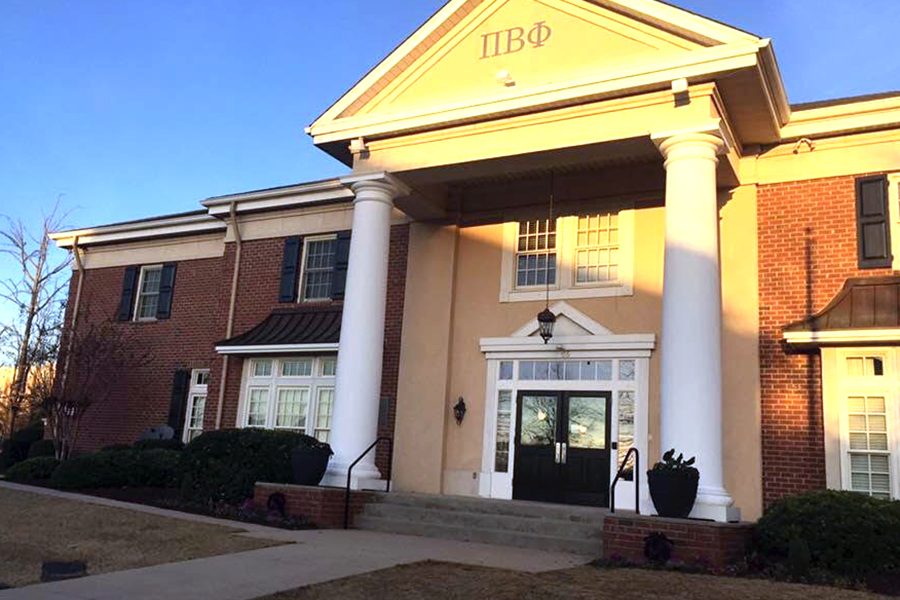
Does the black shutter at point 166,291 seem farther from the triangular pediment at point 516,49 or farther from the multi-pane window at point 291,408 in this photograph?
the triangular pediment at point 516,49

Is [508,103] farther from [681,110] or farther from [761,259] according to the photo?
[761,259]

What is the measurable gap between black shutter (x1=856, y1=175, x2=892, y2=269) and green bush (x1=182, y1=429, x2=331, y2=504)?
29.4 feet

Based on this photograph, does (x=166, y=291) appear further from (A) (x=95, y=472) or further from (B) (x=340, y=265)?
(A) (x=95, y=472)

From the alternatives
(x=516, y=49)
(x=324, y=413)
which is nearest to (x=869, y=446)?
(x=516, y=49)

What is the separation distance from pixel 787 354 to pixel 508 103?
5798mm

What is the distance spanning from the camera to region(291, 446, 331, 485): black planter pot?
520 inches

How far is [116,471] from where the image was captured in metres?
16.0

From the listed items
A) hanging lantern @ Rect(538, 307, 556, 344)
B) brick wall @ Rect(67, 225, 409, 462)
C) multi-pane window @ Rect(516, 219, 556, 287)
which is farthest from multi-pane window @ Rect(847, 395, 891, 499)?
brick wall @ Rect(67, 225, 409, 462)

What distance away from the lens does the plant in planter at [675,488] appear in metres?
10.3

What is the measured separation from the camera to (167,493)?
15.1 metres

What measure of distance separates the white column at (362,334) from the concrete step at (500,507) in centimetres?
73

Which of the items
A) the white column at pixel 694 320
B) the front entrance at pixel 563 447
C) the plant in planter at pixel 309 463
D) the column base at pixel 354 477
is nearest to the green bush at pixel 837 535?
the white column at pixel 694 320

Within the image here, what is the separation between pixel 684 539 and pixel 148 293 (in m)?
16.1

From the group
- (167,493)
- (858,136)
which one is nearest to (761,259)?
(858,136)
